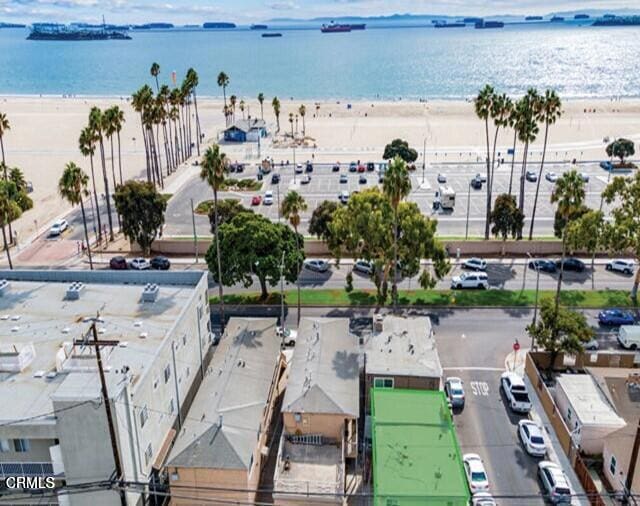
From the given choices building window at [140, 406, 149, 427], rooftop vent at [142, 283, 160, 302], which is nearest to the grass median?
rooftop vent at [142, 283, 160, 302]

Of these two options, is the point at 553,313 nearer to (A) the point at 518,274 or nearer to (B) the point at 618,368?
(B) the point at 618,368

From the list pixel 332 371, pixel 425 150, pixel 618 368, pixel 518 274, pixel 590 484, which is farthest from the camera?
pixel 425 150

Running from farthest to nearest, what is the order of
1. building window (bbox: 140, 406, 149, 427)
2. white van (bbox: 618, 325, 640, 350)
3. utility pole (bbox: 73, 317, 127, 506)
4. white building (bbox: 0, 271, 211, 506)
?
white van (bbox: 618, 325, 640, 350)
building window (bbox: 140, 406, 149, 427)
white building (bbox: 0, 271, 211, 506)
utility pole (bbox: 73, 317, 127, 506)

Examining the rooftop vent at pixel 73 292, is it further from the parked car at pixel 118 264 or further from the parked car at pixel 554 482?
the parked car at pixel 554 482

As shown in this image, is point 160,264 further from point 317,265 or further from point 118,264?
point 317,265

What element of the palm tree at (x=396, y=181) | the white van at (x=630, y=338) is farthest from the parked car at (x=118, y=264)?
the white van at (x=630, y=338)

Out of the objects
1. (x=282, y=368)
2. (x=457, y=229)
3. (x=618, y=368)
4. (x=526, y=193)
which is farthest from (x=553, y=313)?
(x=526, y=193)

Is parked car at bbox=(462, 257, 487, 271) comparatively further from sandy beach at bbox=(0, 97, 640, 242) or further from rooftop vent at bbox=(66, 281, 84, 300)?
sandy beach at bbox=(0, 97, 640, 242)
